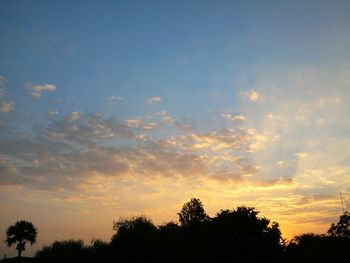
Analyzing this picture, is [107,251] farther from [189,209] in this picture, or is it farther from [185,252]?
[189,209]

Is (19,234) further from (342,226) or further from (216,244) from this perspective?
(342,226)

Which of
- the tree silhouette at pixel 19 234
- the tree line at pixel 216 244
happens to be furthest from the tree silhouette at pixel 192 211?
the tree silhouette at pixel 19 234

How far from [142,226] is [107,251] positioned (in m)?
13.7

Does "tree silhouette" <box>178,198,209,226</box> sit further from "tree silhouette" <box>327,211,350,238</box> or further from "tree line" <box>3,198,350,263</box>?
"tree silhouette" <box>327,211,350,238</box>

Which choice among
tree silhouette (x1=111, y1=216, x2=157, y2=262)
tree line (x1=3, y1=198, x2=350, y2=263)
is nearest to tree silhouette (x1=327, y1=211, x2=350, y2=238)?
tree line (x1=3, y1=198, x2=350, y2=263)

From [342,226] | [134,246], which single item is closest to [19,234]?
[134,246]

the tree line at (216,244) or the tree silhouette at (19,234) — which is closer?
the tree line at (216,244)

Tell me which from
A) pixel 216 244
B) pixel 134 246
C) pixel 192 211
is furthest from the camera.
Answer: pixel 192 211

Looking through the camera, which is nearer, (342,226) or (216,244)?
(216,244)

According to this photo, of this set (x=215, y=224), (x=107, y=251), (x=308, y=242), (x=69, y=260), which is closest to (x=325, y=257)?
(x=308, y=242)

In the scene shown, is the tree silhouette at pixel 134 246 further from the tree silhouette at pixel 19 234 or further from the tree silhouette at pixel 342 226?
the tree silhouette at pixel 342 226

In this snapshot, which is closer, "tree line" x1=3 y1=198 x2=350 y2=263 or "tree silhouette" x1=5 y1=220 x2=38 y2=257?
"tree line" x1=3 y1=198 x2=350 y2=263

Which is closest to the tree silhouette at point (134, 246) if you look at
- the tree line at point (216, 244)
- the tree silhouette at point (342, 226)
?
the tree line at point (216, 244)

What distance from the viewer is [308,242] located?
7575 centimetres
